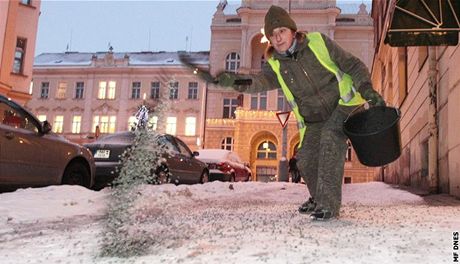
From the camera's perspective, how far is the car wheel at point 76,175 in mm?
8190

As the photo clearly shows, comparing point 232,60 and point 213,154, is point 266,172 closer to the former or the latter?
point 232,60

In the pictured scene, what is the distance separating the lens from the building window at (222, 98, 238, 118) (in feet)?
137

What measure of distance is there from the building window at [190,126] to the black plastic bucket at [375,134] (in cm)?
4061

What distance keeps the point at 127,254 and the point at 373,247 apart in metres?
1.47

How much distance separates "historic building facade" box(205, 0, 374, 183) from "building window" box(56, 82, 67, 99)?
1553 cm

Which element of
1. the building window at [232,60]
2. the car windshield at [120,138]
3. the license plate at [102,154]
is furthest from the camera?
the building window at [232,60]

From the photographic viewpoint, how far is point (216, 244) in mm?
3100

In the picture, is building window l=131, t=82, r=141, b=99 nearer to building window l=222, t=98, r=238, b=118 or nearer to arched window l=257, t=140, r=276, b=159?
building window l=222, t=98, r=238, b=118

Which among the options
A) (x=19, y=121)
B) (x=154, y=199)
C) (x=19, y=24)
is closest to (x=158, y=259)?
(x=154, y=199)

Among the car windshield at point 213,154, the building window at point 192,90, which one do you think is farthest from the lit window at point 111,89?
the car windshield at point 213,154

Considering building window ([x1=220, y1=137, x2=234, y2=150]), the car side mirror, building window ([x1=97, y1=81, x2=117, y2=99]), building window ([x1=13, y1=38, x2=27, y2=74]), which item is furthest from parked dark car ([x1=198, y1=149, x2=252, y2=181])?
building window ([x1=97, y1=81, x2=117, y2=99])

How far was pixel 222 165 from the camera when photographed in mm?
15219

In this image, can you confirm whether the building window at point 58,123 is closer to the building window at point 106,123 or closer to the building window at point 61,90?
the building window at point 61,90

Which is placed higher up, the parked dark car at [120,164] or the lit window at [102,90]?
the lit window at [102,90]
